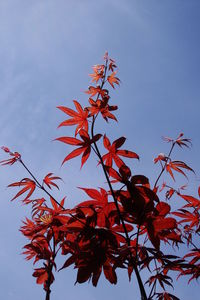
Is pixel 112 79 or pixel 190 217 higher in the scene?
pixel 112 79

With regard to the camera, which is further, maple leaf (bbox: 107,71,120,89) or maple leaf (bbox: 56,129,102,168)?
maple leaf (bbox: 107,71,120,89)

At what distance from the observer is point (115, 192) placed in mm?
1365

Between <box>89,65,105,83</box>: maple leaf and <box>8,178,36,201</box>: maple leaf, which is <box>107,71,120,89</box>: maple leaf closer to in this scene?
<box>89,65,105,83</box>: maple leaf

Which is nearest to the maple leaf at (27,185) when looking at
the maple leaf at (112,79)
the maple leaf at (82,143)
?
the maple leaf at (82,143)

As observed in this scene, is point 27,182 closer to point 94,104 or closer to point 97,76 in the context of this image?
point 94,104

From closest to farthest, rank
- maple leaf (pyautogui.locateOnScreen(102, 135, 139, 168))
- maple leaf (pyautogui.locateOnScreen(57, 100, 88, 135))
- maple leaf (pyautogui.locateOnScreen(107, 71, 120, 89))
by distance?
maple leaf (pyautogui.locateOnScreen(102, 135, 139, 168)) < maple leaf (pyautogui.locateOnScreen(57, 100, 88, 135)) < maple leaf (pyautogui.locateOnScreen(107, 71, 120, 89))

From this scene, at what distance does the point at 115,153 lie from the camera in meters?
1.55

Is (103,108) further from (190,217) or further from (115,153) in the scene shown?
(190,217)

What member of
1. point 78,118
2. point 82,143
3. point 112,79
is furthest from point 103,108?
point 112,79

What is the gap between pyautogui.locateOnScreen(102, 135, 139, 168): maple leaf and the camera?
4.95 feet

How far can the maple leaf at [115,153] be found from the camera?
1.51 m

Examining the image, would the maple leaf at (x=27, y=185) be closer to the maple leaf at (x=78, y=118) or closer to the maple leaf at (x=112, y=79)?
the maple leaf at (x=78, y=118)

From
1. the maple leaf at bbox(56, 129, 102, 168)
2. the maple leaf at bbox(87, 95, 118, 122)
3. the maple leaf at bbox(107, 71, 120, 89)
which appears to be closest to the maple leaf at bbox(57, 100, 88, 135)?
the maple leaf at bbox(87, 95, 118, 122)

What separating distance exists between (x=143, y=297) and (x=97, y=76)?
6.03ft
